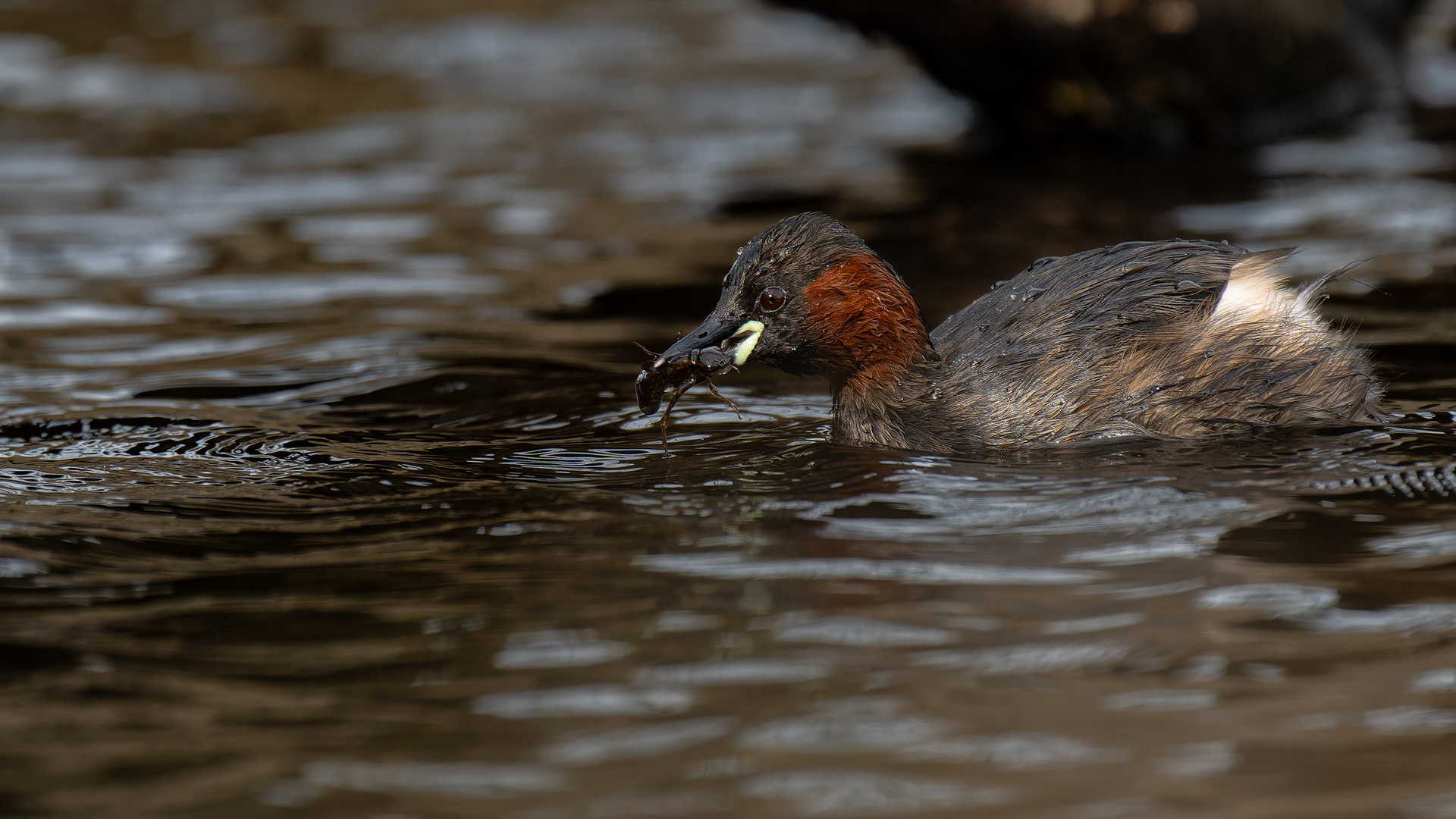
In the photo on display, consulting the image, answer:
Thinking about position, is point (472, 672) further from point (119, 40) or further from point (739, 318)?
point (119, 40)

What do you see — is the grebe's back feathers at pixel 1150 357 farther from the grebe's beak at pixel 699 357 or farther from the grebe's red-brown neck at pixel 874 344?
the grebe's beak at pixel 699 357

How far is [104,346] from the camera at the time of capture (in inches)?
303

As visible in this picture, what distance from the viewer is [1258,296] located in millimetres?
5855

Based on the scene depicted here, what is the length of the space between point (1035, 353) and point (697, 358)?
3.86 feet

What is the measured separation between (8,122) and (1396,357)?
456 inches

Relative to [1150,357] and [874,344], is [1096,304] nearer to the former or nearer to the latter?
[1150,357]

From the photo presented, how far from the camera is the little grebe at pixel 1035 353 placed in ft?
18.2

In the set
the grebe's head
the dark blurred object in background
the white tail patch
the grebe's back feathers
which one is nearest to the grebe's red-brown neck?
the grebe's head

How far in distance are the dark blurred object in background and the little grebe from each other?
5663mm

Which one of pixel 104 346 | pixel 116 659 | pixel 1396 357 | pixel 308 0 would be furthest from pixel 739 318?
pixel 308 0

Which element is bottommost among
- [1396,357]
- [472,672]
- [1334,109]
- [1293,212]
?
[472,672]

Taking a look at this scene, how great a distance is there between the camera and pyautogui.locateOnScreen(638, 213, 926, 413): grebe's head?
18.1ft

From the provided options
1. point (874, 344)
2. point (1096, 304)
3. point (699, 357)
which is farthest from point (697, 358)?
point (1096, 304)

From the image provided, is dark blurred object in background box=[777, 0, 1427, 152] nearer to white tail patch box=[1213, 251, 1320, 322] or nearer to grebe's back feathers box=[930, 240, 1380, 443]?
white tail patch box=[1213, 251, 1320, 322]
